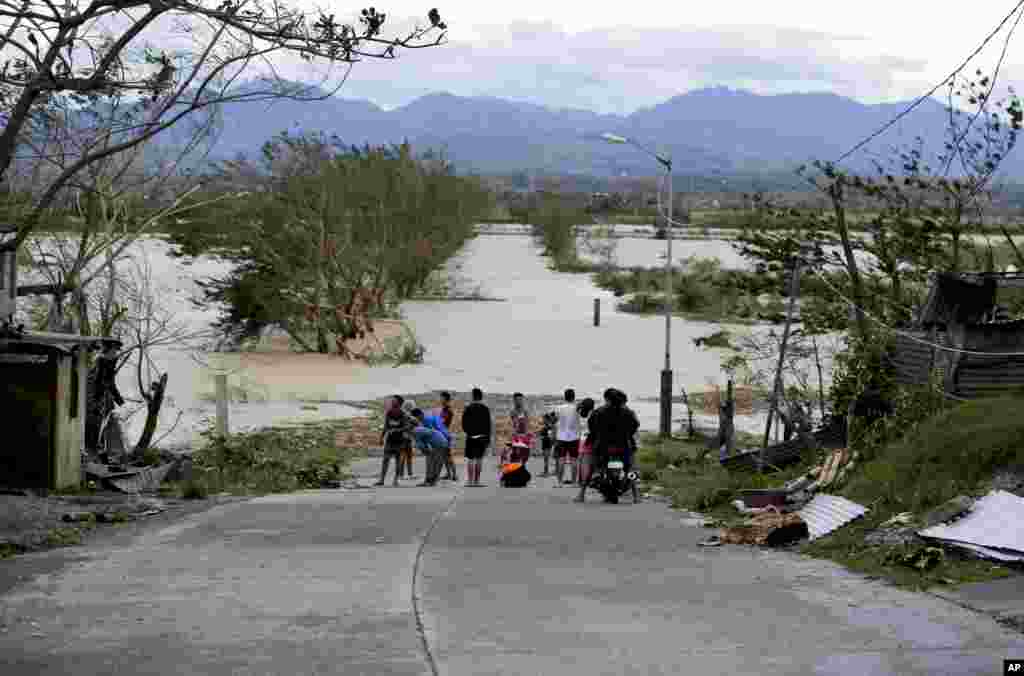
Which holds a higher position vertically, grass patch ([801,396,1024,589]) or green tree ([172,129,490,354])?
green tree ([172,129,490,354])

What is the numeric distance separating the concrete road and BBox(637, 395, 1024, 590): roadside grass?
482 millimetres

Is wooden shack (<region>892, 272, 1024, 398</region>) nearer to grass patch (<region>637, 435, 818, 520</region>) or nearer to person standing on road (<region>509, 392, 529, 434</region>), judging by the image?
grass patch (<region>637, 435, 818, 520</region>)

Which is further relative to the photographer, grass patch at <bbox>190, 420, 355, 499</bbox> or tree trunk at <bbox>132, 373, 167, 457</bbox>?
tree trunk at <bbox>132, 373, 167, 457</bbox>

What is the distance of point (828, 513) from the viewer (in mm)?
14781

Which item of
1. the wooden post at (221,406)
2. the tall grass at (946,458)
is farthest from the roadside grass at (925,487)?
the wooden post at (221,406)

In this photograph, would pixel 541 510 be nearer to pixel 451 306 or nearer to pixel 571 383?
pixel 571 383

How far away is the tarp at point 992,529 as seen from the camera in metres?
11.4

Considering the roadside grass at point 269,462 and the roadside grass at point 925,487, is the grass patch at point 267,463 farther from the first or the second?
the roadside grass at point 925,487

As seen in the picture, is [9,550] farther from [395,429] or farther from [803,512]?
[395,429]

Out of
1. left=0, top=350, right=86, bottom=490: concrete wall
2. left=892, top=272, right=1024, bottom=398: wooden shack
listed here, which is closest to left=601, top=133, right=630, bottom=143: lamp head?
left=892, top=272, right=1024, bottom=398: wooden shack

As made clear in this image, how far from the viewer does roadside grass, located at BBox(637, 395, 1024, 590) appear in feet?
37.7

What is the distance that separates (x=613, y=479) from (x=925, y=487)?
503cm

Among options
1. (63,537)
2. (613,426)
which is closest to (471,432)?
(613,426)

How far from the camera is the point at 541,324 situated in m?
80.4
